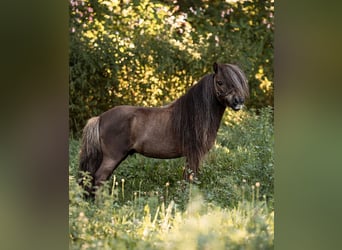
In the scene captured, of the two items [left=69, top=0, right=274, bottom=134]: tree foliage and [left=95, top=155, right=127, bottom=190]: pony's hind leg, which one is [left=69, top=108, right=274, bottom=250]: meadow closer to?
[left=95, top=155, right=127, bottom=190]: pony's hind leg

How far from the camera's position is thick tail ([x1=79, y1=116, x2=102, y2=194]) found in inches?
109

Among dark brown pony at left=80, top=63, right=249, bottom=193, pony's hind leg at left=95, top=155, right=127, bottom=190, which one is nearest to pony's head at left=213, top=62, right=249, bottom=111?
dark brown pony at left=80, top=63, right=249, bottom=193

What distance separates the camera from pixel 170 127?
285 cm

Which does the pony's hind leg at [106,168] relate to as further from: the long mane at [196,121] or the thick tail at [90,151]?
the long mane at [196,121]

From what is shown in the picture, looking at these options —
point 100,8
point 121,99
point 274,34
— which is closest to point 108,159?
point 121,99

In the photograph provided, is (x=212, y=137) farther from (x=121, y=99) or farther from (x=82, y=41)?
(x=82, y=41)

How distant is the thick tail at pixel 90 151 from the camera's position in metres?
2.77

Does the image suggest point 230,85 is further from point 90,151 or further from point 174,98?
point 90,151

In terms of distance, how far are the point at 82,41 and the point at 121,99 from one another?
323mm

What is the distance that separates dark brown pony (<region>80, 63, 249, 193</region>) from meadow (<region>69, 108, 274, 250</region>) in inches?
1.6
